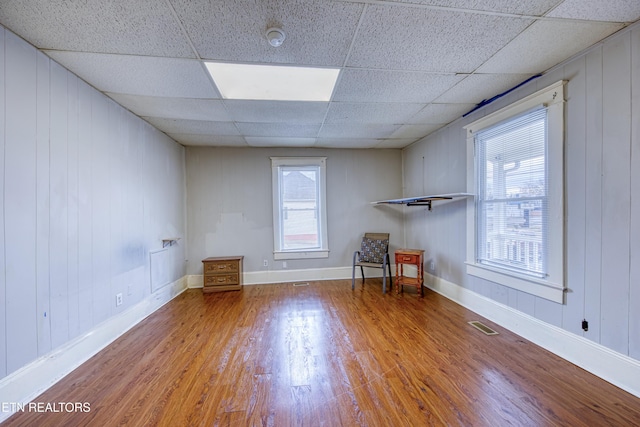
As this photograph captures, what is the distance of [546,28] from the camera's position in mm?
1638

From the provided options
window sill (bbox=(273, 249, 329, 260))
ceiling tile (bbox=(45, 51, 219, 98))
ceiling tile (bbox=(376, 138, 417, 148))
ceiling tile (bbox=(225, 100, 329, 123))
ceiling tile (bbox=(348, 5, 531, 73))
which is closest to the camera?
ceiling tile (bbox=(348, 5, 531, 73))

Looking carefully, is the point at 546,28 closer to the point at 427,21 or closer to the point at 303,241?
the point at 427,21

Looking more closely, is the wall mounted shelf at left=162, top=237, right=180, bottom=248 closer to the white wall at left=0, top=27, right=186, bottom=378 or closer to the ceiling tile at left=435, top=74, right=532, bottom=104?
the white wall at left=0, top=27, right=186, bottom=378

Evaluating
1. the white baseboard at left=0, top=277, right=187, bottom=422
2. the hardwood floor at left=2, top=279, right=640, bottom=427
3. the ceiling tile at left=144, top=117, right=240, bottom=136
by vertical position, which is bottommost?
the hardwood floor at left=2, top=279, right=640, bottom=427

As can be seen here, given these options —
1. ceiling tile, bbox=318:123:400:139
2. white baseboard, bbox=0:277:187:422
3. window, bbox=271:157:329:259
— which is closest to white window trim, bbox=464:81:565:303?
ceiling tile, bbox=318:123:400:139

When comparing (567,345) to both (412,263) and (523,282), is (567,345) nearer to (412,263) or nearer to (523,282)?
(523,282)

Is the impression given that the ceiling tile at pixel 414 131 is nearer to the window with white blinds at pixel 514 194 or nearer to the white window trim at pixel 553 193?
the window with white blinds at pixel 514 194

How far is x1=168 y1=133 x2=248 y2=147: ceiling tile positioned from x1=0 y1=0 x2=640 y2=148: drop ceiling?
940mm

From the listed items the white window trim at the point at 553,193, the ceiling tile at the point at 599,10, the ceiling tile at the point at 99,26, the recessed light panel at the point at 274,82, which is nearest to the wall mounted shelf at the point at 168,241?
the recessed light panel at the point at 274,82

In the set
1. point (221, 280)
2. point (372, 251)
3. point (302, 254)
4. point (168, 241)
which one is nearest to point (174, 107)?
point (168, 241)

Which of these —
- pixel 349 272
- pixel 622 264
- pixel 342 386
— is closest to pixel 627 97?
pixel 622 264

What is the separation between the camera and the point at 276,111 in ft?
9.48

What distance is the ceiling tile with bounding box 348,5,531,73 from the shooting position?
5.01 ft

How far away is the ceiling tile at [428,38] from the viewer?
153 cm
